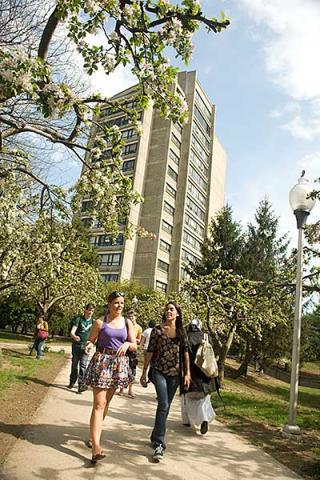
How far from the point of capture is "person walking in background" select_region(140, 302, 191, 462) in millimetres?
5555

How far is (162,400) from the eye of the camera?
5.38 meters

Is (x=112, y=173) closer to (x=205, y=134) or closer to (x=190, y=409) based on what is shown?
(x=190, y=409)

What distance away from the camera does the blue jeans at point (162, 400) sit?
5.11 metres

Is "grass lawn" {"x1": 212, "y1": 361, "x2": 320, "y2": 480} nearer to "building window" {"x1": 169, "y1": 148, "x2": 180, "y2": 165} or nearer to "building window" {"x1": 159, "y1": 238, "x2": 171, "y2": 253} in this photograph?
"building window" {"x1": 159, "y1": 238, "x2": 171, "y2": 253}

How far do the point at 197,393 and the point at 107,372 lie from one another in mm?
2500

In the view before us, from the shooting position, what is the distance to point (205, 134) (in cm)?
7525

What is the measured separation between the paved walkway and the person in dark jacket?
0.23m

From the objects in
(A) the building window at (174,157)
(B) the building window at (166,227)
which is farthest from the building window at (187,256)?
(A) the building window at (174,157)

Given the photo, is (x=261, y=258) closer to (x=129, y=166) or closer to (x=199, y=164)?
(x=129, y=166)

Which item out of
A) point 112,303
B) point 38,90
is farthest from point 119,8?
point 112,303

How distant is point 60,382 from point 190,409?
5.36 meters

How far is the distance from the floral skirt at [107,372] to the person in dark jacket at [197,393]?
6.34ft

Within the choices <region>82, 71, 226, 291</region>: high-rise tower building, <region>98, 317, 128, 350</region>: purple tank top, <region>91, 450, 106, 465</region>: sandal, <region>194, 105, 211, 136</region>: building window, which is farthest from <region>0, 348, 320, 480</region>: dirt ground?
<region>194, 105, 211, 136</region>: building window

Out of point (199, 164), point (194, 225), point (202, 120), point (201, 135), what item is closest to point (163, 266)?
point (194, 225)
